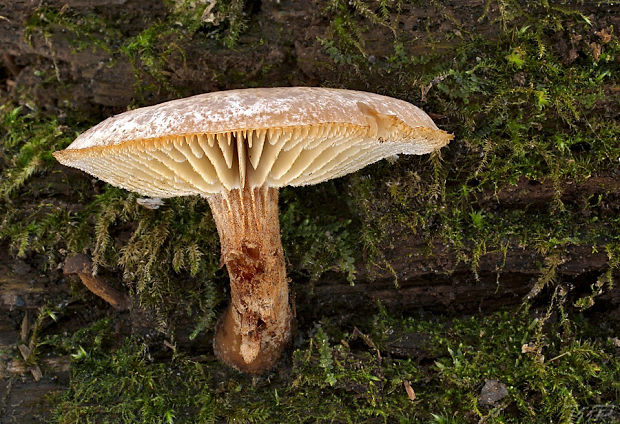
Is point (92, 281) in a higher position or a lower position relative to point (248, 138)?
lower

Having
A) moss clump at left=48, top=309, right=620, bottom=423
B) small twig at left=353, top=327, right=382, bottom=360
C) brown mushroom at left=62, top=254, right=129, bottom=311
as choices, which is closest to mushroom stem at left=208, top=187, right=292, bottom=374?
moss clump at left=48, top=309, right=620, bottom=423

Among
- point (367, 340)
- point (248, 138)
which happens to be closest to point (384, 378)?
point (367, 340)

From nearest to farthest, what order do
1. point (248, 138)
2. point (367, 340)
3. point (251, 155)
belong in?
point (248, 138) < point (251, 155) < point (367, 340)

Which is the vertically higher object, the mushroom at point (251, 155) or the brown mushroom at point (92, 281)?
the mushroom at point (251, 155)

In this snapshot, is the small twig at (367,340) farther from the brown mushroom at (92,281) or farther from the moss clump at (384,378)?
the brown mushroom at (92,281)

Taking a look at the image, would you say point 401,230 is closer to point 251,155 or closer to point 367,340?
point 367,340

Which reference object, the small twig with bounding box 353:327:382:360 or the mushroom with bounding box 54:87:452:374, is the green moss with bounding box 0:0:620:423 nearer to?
the small twig with bounding box 353:327:382:360

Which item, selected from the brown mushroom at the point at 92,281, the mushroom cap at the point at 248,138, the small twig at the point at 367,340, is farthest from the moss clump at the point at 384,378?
the mushroom cap at the point at 248,138

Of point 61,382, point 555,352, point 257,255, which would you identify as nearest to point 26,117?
point 61,382
